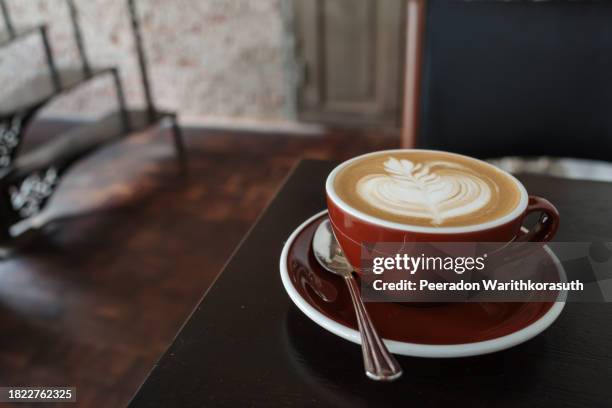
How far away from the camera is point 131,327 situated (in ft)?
4.13

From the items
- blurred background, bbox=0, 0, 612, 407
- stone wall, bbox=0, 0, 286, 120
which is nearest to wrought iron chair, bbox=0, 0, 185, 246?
blurred background, bbox=0, 0, 612, 407

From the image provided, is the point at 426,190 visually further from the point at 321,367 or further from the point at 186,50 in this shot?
the point at 186,50

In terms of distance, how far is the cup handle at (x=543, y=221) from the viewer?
405mm

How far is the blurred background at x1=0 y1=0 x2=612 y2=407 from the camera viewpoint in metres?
0.89

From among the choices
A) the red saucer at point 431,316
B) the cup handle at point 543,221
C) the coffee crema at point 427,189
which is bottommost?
the red saucer at point 431,316

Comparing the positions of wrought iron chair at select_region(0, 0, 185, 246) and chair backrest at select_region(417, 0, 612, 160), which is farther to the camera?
wrought iron chair at select_region(0, 0, 185, 246)

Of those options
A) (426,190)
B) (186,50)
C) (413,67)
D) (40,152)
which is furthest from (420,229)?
(186,50)

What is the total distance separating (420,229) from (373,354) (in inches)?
3.5

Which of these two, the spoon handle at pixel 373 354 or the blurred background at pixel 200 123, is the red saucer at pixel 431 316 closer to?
the spoon handle at pixel 373 354

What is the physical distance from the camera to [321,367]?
1.21 ft

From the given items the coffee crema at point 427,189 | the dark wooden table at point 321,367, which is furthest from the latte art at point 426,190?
the dark wooden table at point 321,367

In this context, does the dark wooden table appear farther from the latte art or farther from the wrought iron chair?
the wrought iron chair

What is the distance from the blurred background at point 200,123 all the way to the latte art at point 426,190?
1.67 feet

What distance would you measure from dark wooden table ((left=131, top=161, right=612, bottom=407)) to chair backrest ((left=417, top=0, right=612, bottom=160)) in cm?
55
